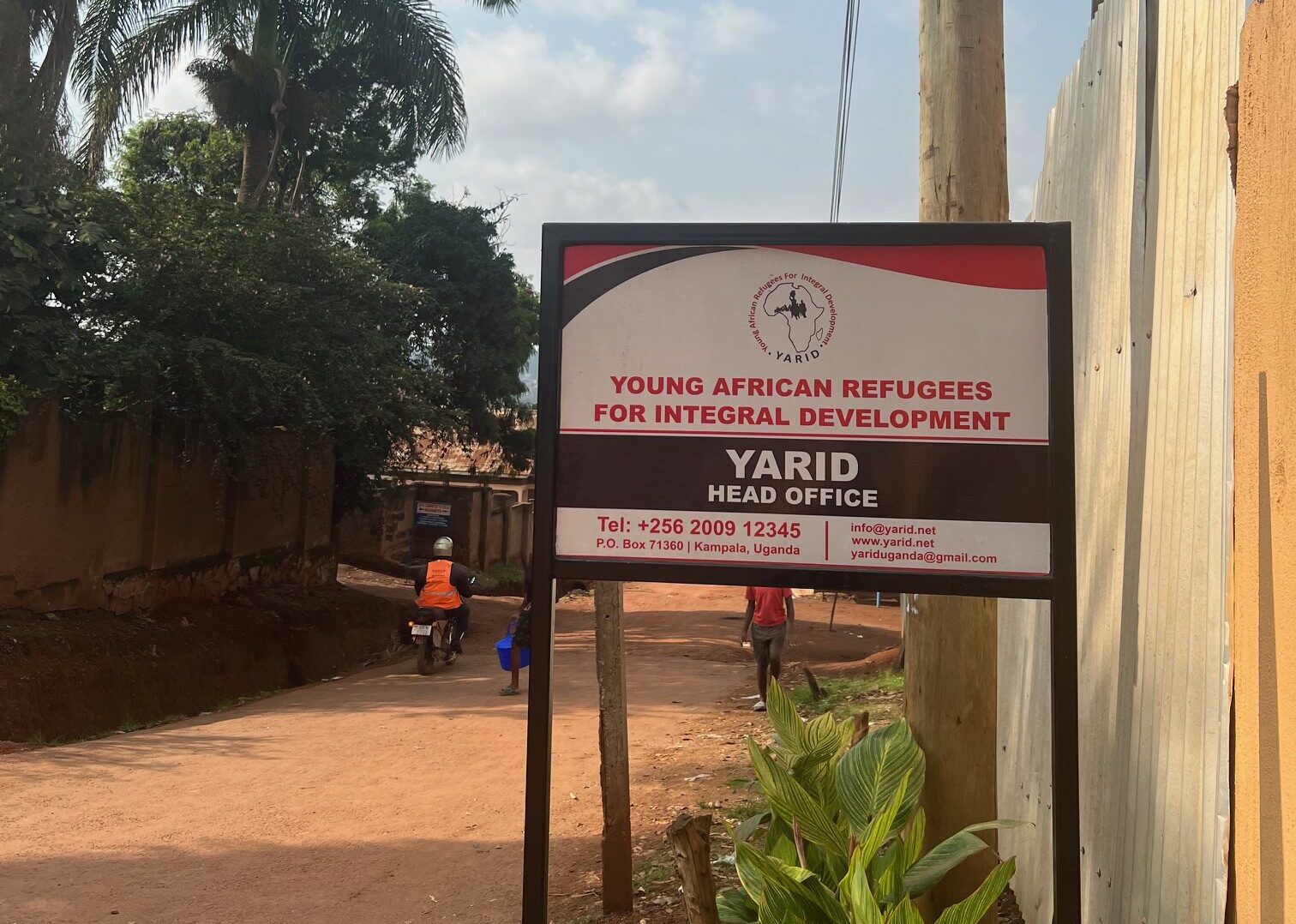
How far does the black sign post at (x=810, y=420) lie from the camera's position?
2.77 metres

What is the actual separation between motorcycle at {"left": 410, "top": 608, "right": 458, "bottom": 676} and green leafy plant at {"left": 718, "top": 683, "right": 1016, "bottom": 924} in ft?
33.9

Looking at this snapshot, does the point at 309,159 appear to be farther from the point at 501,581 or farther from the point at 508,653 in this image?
the point at 508,653

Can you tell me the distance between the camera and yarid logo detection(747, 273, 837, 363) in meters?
2.90

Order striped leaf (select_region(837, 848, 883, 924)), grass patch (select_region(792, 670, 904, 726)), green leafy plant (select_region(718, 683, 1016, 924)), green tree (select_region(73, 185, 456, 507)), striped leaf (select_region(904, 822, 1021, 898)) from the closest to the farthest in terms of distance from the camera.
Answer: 1. striped leaf (select_region(837, 848, 883, 924))
2. green leafy plant (select_region(718, 683, 1016, 924))
3. striped leaf (select_region(904, 822, 1021, 898))
4. grass patch (select_region(792, 670, 904, 726))
5. green tree (select_region(73, 185, 456, 507))

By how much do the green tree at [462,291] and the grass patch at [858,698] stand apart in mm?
10921

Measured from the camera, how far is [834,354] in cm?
289

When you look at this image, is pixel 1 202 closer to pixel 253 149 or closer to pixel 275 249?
pixel 275 249

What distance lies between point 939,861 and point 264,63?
741 inches

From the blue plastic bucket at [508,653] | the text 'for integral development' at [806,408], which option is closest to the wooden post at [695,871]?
the text 'for integral development' at [806,408]

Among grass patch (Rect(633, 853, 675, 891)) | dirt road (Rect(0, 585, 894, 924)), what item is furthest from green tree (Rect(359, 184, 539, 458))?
grass patch (Rect(633, 853, 675, 891))

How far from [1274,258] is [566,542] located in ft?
5.96

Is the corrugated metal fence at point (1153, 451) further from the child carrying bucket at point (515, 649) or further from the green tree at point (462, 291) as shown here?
the green tree at point (462, 291)

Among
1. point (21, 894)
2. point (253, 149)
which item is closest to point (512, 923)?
point (21, 894)

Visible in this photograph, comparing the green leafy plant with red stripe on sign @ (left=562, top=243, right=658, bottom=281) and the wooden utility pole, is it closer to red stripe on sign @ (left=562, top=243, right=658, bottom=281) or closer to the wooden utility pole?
the wooden utility pole
